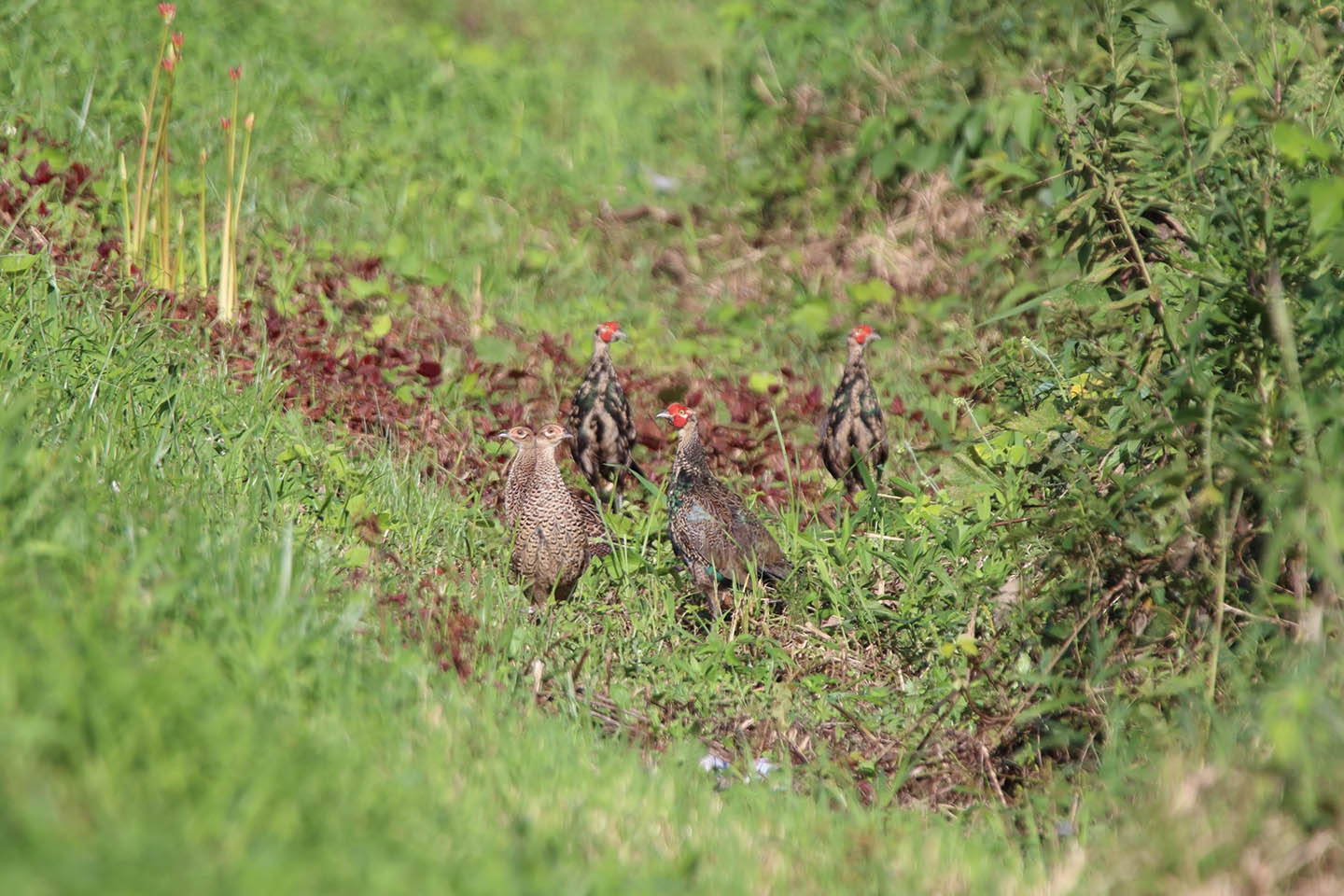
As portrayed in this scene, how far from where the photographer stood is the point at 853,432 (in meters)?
7.22

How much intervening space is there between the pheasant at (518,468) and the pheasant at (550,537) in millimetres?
41

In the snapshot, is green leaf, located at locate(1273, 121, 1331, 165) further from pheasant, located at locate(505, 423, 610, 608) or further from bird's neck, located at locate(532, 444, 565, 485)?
bird's neck, located at locate(532, 444, 565, 485)

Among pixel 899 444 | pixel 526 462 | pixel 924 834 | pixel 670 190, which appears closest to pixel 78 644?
pixel 924 834

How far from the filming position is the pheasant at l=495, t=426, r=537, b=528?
21.1 ft

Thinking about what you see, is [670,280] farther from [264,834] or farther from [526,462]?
[264,834]

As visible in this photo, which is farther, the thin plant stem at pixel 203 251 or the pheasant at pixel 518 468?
the thin plant stem at pixel 203 251

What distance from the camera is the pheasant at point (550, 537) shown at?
241 inches

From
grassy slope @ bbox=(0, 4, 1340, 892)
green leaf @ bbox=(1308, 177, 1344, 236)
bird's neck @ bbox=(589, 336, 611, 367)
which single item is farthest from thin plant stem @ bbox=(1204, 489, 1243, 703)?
bird's neck @ bbox=(589, 336, 611, 367)

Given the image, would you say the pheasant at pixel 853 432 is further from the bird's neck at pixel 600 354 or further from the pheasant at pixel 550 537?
the pheasant at pixel 550 537

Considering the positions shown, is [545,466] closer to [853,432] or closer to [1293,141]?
[853,432]

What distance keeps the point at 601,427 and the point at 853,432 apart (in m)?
1.25

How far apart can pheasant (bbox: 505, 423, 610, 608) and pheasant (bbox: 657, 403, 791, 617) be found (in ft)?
1.30

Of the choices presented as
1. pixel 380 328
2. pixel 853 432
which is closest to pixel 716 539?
pixel 853 432

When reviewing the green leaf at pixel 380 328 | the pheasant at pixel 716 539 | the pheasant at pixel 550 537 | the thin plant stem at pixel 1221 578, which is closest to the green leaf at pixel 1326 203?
the thin plant stem at pixel 1221 578
